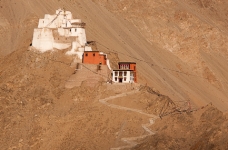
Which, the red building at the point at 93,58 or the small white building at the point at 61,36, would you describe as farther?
the small white building at the point at 61,36

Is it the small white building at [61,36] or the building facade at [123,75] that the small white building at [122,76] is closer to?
the building facade at [123,75]

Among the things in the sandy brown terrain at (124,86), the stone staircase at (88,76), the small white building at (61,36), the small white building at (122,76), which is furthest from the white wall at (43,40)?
the small white building at (122,76)

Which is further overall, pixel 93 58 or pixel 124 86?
pixel 93 58

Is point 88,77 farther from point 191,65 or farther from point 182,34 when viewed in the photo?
point 182,34

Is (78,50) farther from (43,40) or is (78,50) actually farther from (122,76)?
(122,76)

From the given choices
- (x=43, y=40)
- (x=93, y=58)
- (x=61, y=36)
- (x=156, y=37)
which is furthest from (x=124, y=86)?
(x=156, y=37)

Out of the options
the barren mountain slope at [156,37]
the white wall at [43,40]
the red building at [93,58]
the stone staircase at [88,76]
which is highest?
the barren mountain slope at [156,37]

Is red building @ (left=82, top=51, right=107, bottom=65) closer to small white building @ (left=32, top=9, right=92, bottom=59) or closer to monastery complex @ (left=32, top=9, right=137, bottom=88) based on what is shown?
monastery complex @ (left=32, top=9, right=137, bottom=88)
